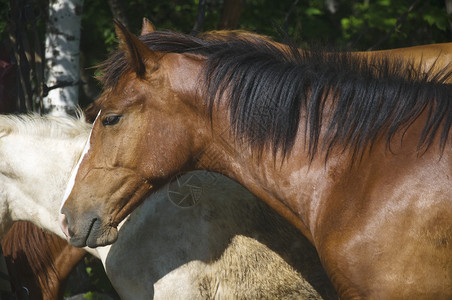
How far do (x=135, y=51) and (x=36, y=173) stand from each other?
4.63 feet

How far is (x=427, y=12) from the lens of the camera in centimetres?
699

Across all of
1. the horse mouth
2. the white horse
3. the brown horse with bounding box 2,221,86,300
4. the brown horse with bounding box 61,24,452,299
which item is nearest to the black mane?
the brown horse with bounding box 61,24,452,299

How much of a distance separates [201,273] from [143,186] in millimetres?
824

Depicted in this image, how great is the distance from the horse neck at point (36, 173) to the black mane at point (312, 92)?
107 cm

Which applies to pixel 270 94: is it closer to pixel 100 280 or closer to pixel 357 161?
pixel 357 161

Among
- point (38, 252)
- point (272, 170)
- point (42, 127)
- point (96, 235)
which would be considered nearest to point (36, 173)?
point (42, 127)

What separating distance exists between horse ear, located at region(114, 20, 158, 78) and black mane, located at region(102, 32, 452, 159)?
0.33 ft

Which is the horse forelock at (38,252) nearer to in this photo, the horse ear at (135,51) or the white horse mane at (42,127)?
the white horse mane at (42,127)

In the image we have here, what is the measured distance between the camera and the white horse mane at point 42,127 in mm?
3818

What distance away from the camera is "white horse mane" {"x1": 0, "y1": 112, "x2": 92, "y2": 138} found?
12.5 feet

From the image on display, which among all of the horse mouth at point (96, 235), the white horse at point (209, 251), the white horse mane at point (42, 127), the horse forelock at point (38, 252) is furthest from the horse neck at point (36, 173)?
the horse mouth at point (96, 235)

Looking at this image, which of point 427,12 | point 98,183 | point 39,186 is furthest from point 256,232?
point 427,12

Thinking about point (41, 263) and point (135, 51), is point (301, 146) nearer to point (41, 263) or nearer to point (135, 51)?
point (135, 51)

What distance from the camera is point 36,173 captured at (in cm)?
375
